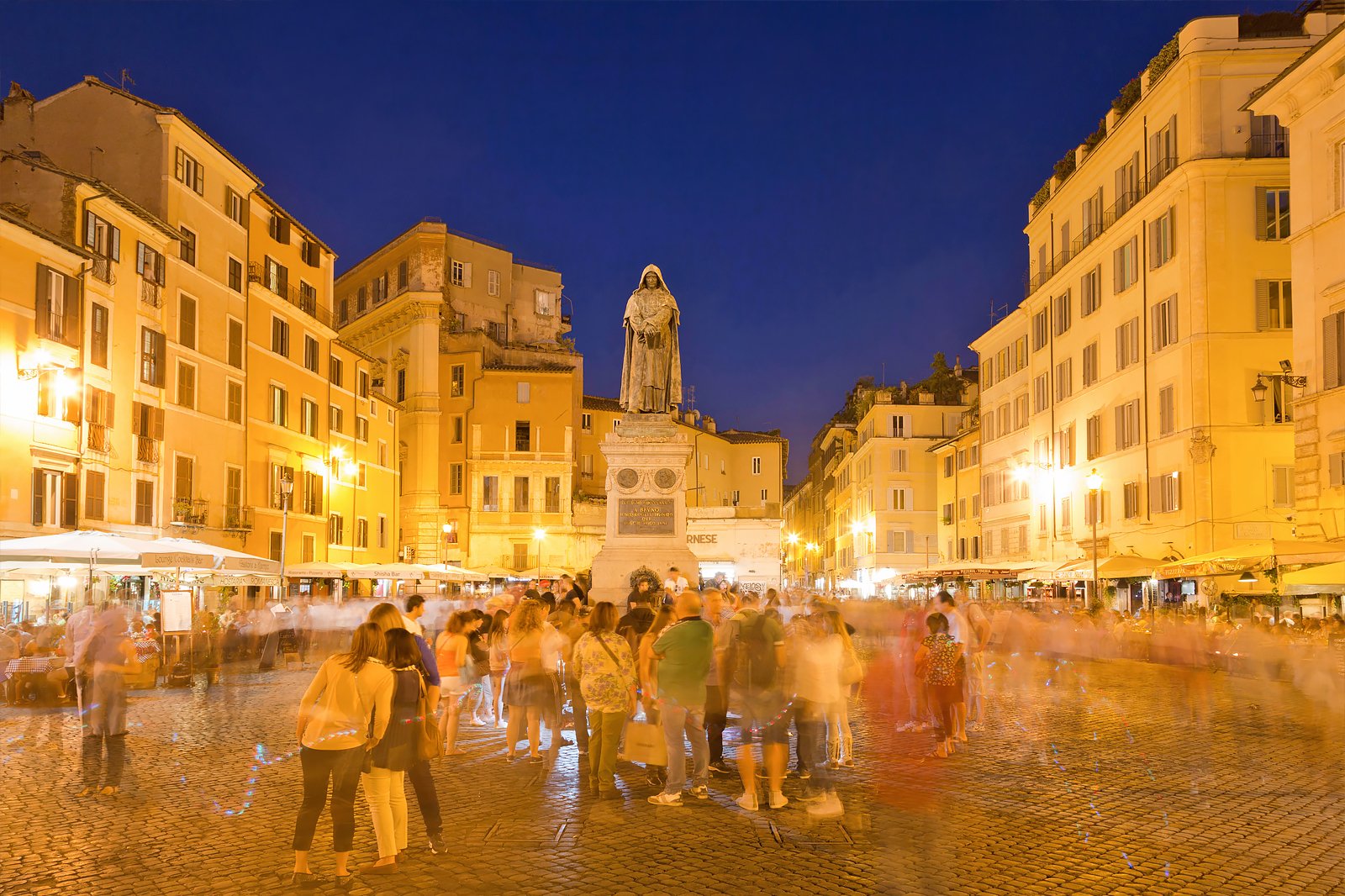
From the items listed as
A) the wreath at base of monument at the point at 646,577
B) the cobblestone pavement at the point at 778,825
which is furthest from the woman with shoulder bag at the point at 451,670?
the wreath at base of monument at the point at 646,577

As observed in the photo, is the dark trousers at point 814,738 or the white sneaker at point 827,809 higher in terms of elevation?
the dark trousers at point 814,738

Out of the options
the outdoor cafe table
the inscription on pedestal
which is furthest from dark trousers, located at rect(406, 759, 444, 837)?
the inscription on pedestal

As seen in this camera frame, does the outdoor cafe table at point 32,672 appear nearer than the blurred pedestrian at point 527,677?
No

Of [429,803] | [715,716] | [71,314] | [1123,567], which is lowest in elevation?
[429,803]

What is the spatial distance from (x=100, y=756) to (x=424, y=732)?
5825 millimetres

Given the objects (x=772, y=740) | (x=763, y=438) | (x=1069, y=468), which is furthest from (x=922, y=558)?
(x=772, y=740)

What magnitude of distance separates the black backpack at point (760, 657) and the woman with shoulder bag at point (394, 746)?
312 cm

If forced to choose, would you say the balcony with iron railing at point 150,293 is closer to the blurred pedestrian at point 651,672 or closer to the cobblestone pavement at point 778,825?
the cobblestone pavement at point 778,825

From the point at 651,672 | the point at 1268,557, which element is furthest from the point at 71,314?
the point at 1268,557

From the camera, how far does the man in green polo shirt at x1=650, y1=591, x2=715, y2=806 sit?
965 cm

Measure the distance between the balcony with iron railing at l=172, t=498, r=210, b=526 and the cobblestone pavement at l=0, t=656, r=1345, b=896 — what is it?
2197cm

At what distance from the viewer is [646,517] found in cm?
2392

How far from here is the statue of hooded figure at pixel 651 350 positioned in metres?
25.5

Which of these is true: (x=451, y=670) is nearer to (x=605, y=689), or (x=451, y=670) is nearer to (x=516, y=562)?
(x=605, y=689)
